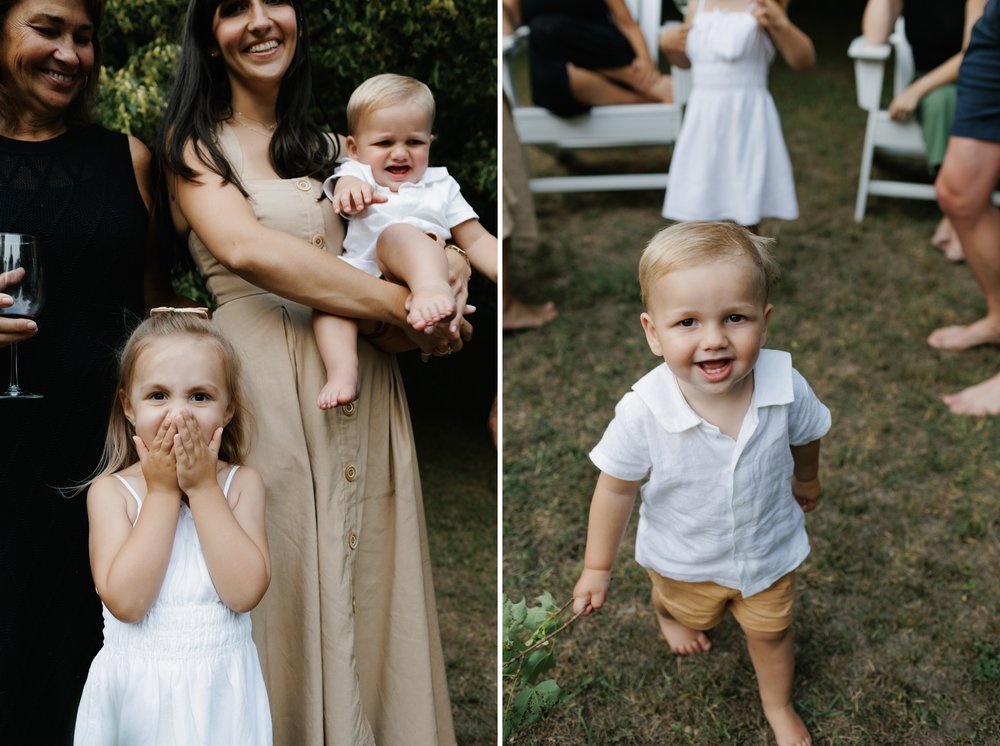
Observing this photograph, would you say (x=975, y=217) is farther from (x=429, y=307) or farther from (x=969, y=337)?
(x=429, y=307)

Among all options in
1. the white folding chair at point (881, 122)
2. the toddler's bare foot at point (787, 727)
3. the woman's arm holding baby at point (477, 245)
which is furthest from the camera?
the white folding chair at point (881, 122)

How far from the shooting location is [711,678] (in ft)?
9.25

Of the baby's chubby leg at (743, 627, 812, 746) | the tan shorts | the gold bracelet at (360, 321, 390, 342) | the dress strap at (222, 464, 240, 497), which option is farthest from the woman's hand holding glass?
the baby's chubby leg at (743, 627, 812, 746)

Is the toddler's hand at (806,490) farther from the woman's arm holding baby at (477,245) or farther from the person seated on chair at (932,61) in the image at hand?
the person seated on chair at (932,61)

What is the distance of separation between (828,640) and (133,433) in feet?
6.47

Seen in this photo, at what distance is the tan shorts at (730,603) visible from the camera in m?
2.41

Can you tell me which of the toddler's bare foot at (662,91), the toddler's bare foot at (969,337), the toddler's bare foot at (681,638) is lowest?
the toddler's bare foot at (681,638)

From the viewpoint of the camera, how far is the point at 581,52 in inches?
235

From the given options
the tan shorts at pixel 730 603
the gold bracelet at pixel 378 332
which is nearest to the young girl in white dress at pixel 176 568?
the gold bracelet at pixel 378 332

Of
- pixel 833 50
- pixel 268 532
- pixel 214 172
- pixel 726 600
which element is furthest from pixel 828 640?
pixel 833 50

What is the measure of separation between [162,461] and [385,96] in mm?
950

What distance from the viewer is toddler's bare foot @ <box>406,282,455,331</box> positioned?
207 centimetres

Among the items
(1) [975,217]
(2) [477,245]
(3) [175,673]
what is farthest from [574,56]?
(3) [175,673]

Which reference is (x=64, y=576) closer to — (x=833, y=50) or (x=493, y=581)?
(x=493, y=581)
